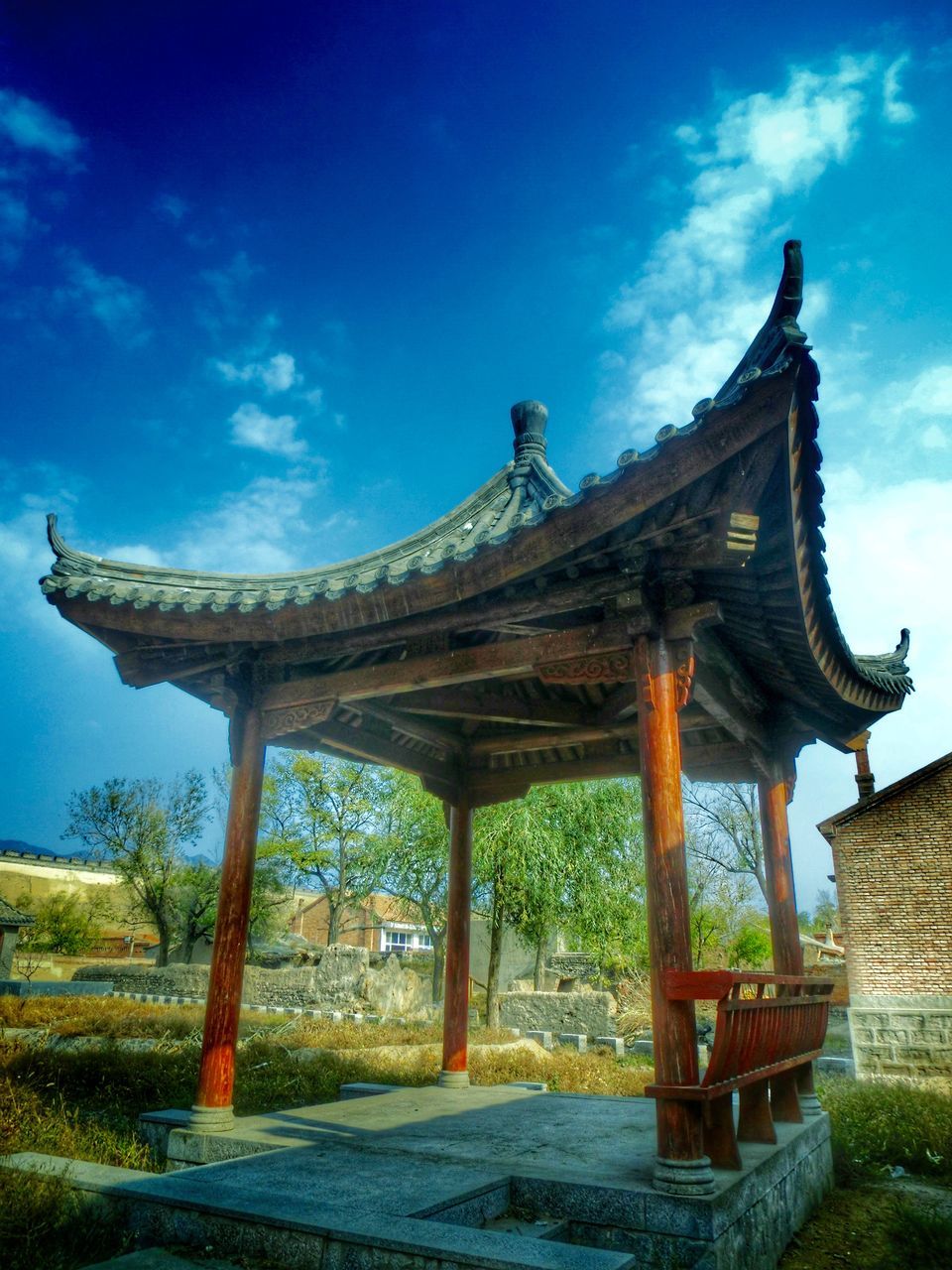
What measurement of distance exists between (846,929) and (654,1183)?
50.4 feet

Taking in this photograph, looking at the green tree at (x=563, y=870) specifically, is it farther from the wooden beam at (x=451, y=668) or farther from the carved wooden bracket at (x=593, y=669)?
the carved wooden bracket at (x=593, y=669)

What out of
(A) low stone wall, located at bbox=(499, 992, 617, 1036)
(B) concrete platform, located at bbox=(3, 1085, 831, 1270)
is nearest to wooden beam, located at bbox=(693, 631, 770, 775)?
(B) concrete platform, located at bbox=(3, 1085, 831, 1270)

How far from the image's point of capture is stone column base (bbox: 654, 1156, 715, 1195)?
3973mm

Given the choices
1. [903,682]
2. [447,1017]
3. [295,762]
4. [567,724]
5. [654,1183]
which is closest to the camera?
[654,1183]

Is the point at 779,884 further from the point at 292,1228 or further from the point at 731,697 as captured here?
the point at 292,1228

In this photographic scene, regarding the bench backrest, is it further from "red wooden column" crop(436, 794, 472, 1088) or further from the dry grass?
the dry grass

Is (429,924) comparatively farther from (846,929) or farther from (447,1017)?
(447,1017)

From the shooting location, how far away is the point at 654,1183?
4.08 meters

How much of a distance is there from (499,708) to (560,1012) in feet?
47.3

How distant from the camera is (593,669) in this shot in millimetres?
5344

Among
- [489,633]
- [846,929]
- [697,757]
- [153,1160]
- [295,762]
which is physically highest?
[295,762]

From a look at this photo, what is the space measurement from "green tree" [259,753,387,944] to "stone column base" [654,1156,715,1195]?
26923mm

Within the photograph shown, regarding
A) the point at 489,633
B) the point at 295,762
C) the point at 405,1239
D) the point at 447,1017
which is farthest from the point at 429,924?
the point at 405,1239

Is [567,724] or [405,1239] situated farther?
[567,724]
